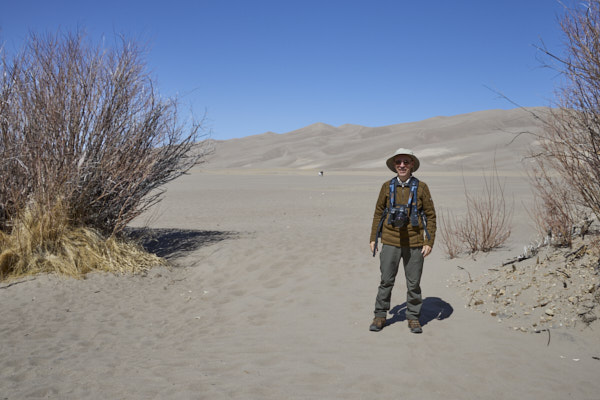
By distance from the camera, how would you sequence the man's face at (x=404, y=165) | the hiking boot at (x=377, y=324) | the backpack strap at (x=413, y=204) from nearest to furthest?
the backpack strap at (x=413, y=204)
the man's face at (x=404, y=165)
the hiking boot at (x=377, y=324)

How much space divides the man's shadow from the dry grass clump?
4081 millimetres

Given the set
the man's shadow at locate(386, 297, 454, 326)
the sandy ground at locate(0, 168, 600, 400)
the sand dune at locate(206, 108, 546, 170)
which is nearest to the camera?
the sandy ground at locate(0, 168, 600, 400)

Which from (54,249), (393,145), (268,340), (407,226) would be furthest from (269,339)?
(393,145)

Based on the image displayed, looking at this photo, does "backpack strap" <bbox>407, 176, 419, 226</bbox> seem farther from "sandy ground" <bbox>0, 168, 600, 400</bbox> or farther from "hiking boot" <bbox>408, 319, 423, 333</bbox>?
"sandy ground" <bbox>0, 168, 600, 400</bbox>

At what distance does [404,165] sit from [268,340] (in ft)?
7.56

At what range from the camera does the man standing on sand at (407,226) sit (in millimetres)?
4508

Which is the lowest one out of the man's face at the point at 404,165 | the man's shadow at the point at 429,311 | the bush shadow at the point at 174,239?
the man's shadow at the point at 429,311

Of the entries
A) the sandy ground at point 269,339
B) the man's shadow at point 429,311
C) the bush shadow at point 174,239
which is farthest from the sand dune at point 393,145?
the man's shadow at point 429,311

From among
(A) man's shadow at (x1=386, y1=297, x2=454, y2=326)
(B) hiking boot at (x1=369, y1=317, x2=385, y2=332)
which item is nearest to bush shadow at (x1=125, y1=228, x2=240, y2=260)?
(A) man's shadow at (x1=386, y1=297, x2=454, y2=326)

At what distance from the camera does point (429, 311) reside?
5.39 m

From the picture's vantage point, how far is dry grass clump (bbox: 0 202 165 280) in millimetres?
6500

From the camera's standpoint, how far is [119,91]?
7.95 metres

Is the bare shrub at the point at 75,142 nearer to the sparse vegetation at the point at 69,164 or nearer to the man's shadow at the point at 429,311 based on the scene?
the sparse vegetation at the point at 69,164

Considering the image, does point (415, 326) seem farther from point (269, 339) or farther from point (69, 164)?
point (69, 164)
